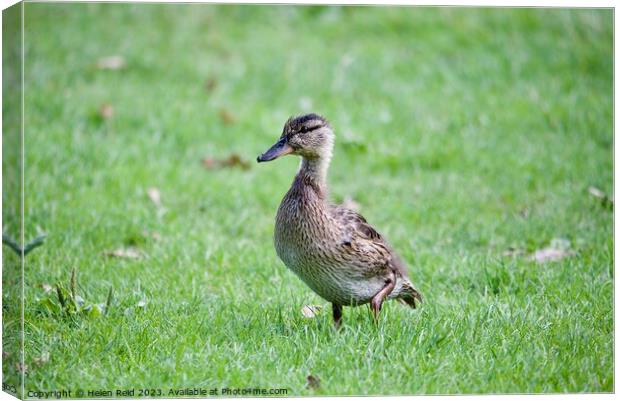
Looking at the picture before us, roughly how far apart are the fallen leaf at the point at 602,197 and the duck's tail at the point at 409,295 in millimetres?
2358

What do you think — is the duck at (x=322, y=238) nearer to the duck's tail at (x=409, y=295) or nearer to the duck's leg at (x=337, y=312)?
the duck's leg at (x=337, y=312)

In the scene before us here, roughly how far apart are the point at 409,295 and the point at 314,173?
0.91 m

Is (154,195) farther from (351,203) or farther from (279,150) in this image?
(279,150)

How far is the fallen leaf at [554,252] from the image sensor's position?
6699 mm

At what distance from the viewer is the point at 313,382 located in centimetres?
480

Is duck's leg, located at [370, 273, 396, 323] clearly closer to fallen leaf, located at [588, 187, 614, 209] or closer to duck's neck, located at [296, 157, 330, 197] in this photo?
duck's neck, located at [296, 157, 330, 197]

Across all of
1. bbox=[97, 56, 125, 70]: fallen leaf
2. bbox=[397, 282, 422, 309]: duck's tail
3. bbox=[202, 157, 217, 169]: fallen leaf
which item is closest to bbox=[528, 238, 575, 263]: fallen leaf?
bbox=[397, 282, 422, 309]: duck's tail

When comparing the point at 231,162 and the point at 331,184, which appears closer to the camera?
the point at 331,184

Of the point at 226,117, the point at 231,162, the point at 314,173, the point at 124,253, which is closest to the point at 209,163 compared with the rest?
the point at 231,162

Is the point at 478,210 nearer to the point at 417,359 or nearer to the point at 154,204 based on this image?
the point at 154,204

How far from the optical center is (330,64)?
9.31 m

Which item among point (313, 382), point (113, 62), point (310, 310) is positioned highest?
point (113, 62)

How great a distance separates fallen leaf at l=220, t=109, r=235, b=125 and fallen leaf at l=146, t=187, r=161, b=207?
1344mm

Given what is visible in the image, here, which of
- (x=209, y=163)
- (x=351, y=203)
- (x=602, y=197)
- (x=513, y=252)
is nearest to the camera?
(x=513, y=252)
